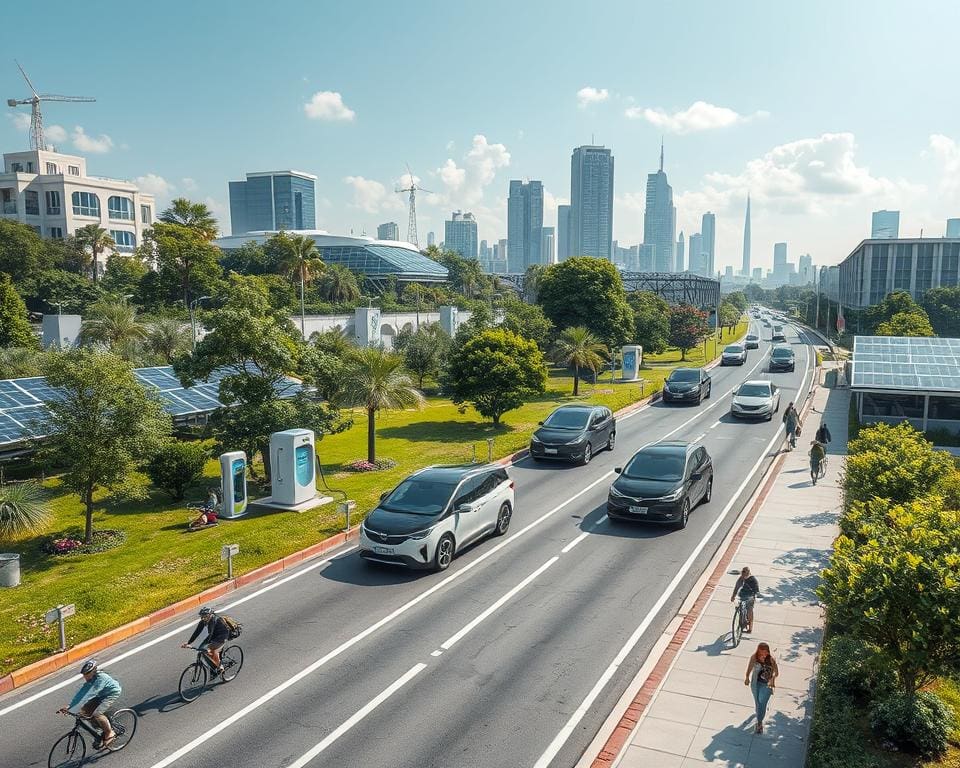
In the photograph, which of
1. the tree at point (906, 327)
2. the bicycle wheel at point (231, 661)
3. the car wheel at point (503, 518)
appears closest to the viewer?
the bicycle wheel at point (231, 661)

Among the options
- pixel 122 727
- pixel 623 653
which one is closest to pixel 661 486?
pixel 623 653

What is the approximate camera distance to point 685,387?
40.0 metres

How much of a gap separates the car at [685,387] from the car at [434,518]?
24.0m

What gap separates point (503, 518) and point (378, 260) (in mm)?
101659

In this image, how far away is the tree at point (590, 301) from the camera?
50.0m

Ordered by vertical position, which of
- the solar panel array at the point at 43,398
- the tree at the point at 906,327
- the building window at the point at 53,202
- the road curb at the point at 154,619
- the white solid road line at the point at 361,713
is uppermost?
the building window at the point at 53,202

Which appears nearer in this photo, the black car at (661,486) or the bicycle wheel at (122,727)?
the bicycle wheel at (122,727)

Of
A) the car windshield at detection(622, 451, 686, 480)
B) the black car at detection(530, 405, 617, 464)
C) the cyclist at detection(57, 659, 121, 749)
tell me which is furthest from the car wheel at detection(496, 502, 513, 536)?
the cyclist at detection(57, 659, 121, 749)

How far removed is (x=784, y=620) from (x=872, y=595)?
4791 mm

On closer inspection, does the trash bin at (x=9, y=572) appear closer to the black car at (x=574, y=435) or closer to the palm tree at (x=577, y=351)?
the black car at (x=574, y=435)

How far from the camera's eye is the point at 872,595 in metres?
8.77

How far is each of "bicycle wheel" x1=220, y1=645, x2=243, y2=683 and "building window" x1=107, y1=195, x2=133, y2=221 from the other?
347 ft

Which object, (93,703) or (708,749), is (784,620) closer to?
(708,749)

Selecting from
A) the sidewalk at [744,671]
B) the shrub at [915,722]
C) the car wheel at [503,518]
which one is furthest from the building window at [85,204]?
the shrub at [915,722]
